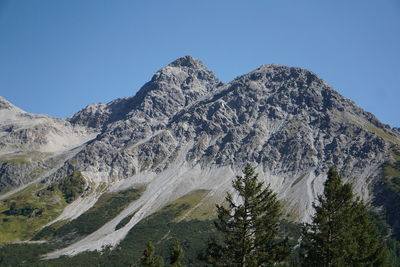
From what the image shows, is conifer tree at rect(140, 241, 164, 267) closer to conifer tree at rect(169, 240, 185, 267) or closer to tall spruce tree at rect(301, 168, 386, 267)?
conifer tree at rect(169, 240, 185, 267)

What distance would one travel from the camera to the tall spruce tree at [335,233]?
143ft

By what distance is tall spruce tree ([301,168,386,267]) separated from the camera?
143ft

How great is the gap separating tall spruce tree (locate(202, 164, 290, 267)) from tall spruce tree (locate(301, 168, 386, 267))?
4.32m

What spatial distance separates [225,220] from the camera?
43094mm

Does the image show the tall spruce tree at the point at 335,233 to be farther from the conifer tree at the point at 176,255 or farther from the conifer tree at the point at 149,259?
the conifer tree at the point at 149,259

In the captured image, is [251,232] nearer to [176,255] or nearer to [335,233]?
[176,255]

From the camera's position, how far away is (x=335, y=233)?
44938 mm

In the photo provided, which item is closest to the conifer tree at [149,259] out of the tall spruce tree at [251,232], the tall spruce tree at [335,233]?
the tall spruce tree at [251,232]

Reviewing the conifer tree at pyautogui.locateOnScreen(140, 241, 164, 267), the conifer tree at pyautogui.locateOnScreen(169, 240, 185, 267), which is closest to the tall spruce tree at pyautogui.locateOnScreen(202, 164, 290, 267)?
the conifer tree at pyautogui.locateOnScreen(169, 240, 185, 267)

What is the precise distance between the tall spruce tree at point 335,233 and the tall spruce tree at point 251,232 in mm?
4323

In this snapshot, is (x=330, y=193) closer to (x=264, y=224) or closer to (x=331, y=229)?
(x=331, y=229)

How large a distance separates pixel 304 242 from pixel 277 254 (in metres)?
4.91

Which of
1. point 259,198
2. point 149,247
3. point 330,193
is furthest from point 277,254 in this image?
point 149,247

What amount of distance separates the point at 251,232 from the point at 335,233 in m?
9.59
